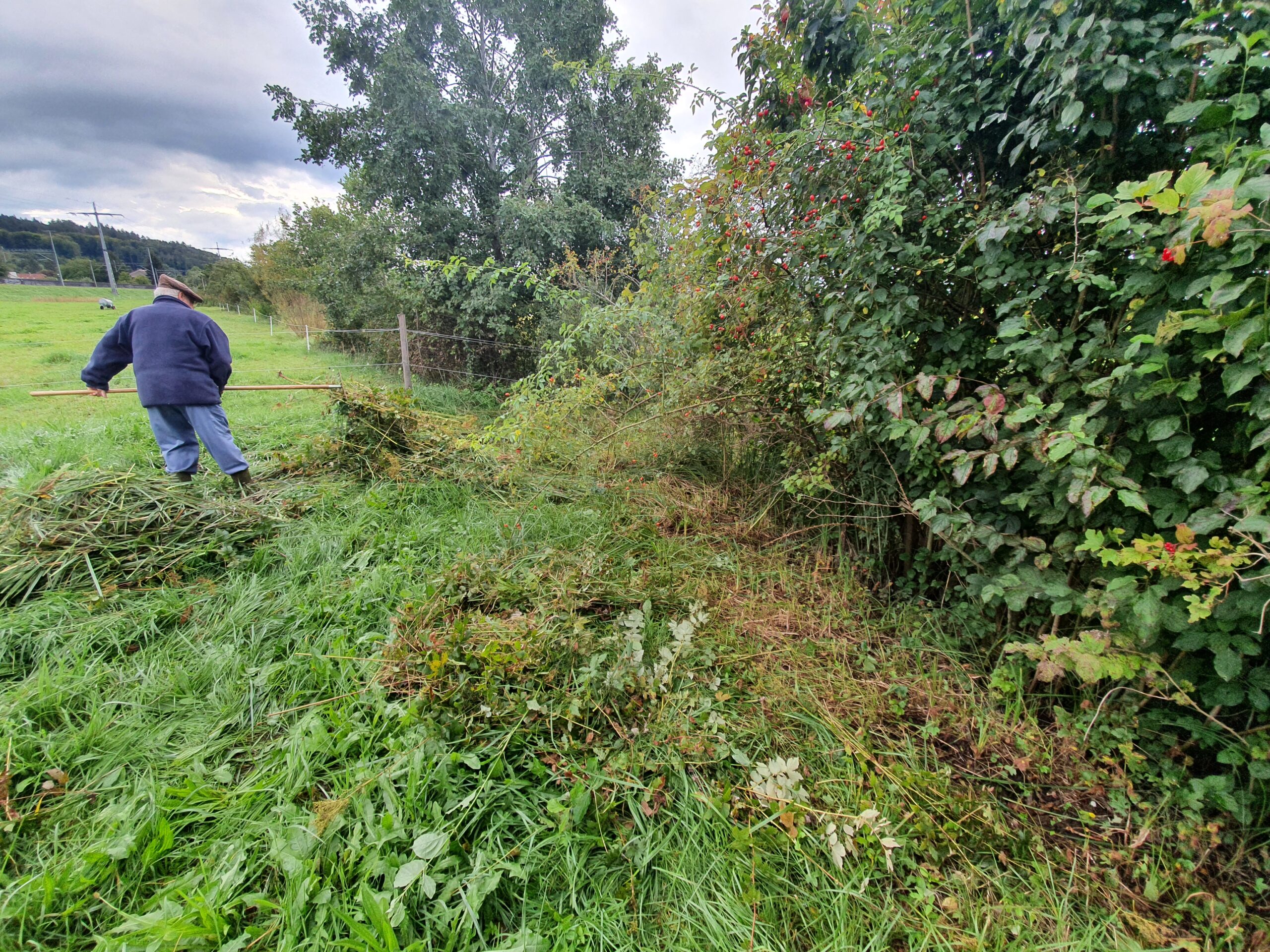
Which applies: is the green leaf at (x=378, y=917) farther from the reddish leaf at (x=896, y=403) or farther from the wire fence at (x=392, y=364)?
the wire fence at (x=392, y=364)

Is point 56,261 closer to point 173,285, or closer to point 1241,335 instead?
point 173,285

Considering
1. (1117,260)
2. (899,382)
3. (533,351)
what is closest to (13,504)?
(899,382)

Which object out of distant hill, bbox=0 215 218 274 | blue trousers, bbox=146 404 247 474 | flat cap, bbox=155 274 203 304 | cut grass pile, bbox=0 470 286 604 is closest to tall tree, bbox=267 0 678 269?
flat cap, bbox=155 274 203 304

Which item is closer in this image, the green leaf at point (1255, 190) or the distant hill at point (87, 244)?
the green leaf at point (1255, 190)

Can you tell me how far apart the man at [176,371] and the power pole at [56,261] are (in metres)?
49.8

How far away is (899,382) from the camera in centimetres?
175

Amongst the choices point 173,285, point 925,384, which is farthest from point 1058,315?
point 173,285

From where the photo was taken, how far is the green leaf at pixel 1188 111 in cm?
108

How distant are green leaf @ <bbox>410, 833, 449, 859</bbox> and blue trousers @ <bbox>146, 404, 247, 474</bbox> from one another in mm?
3127

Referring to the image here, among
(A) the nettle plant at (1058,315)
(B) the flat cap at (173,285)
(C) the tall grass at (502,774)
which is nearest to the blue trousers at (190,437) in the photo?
(B) the flat cap at (173,285)

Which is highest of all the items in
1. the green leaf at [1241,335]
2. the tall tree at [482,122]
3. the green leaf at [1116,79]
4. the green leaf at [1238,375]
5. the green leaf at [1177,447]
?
the tall tree at [482,122]

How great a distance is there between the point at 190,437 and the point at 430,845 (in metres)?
3.46

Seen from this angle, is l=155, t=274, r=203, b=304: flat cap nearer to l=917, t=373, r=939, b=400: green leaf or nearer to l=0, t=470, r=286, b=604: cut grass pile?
l=0, t=470, r=286, b=604: cut grass pile

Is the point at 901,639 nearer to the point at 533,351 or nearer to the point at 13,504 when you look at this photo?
the point at 13,504
